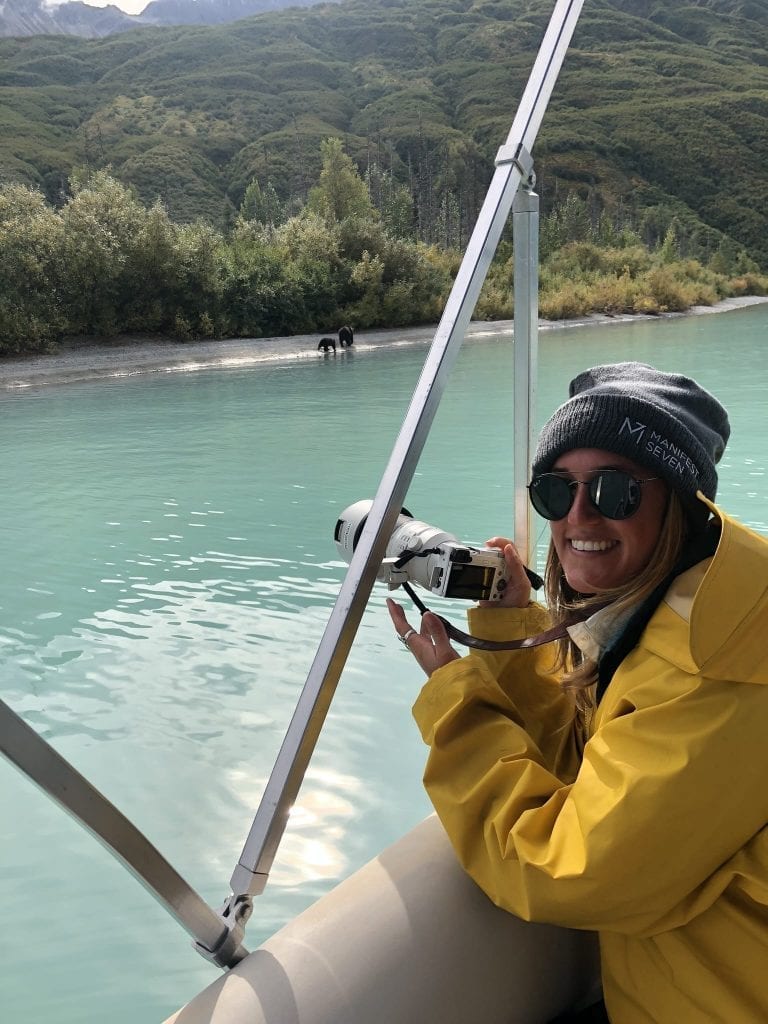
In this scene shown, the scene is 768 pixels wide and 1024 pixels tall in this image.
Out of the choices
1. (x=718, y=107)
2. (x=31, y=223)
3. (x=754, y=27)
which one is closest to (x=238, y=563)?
(x=31, y=223)

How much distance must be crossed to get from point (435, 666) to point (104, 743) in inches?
88.0

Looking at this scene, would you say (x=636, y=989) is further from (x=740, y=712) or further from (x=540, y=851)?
(x=740, y=712)

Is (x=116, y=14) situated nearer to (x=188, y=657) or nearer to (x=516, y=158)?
(x=188, y=657)

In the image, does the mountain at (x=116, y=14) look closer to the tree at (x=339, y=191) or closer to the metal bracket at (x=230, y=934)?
the tree at (x=339, y=191)

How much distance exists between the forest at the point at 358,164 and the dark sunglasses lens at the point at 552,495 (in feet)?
1.93

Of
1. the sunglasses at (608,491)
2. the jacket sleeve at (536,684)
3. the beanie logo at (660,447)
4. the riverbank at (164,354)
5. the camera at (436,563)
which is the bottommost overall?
the riverbank at (164,354)

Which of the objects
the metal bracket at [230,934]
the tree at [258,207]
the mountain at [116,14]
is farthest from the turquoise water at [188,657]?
the mountain at [116,14]

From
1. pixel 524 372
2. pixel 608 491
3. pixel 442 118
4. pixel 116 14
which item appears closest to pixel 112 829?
pixel 608 491

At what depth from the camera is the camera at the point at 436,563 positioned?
3.12 ft

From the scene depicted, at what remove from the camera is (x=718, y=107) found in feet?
174

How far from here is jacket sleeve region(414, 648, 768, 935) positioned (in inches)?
27.3

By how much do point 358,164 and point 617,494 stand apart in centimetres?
5438

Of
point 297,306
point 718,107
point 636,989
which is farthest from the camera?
point 718,107

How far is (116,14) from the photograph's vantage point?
17075 centimetres
